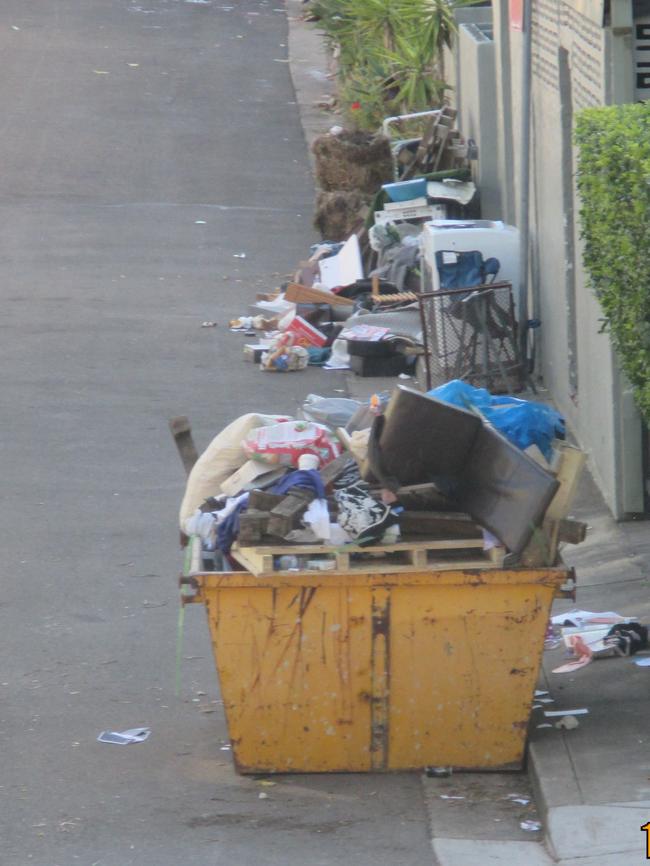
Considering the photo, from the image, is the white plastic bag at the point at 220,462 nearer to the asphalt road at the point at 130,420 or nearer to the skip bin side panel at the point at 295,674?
the skip bin side panel at the point at 295,674

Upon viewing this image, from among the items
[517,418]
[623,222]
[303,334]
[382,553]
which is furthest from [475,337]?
[382,553]

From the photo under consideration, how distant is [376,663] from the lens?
5.82 m

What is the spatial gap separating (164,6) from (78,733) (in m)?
29.9

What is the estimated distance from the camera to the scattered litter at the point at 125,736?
6449 mm

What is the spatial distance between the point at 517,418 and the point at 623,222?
3.16 feet

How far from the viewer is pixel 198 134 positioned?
2317 centimetres

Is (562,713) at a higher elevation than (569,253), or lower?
lower

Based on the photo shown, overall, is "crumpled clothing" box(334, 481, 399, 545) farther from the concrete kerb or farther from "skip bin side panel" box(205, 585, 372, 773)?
the concrete kerb

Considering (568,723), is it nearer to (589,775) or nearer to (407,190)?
(589,775)

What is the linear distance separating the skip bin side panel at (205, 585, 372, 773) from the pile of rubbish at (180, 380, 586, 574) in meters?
0.15

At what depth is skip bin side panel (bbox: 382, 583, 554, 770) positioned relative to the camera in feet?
18.9

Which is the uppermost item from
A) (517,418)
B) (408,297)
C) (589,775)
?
(408,297)

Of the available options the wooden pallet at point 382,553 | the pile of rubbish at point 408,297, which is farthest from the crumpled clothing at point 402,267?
the wooden pallet at point 382,553

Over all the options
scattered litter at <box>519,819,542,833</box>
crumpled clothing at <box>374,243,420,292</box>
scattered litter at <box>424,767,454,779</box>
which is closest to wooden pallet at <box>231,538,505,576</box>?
scattered litter at <box>424,767,454,779</box>
